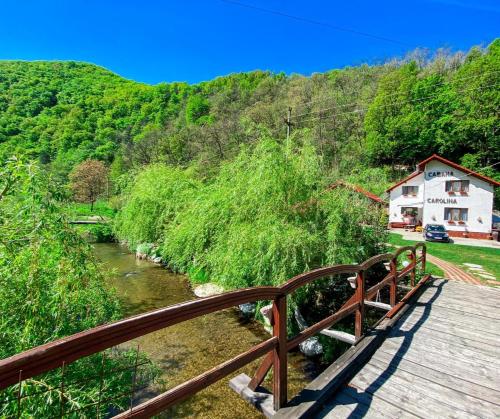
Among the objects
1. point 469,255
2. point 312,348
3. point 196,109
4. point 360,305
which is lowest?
point 312,348

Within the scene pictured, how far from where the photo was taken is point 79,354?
114cm

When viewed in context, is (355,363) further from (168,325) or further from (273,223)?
(273,223)

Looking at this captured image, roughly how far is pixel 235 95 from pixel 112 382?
41.9 m

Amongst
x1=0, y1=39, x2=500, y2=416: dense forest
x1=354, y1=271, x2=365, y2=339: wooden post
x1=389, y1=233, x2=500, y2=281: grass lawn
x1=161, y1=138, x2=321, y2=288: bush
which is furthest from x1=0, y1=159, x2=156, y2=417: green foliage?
x1=389, y1=233, x2=500, y2=281: grass lawn

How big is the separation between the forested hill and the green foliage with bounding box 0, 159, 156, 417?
13935 mm

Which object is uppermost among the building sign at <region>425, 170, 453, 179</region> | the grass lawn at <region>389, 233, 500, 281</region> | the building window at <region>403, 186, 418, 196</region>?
the building sign at <region>425, 170, 453, 179</region>

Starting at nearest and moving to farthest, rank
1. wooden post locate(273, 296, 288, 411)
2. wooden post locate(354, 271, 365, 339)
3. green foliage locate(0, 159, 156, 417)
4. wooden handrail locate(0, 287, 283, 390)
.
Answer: wooden handrail locate(0, 287, 283, 390), wooden post locate(273, 296, 288, 411), green foliage locate(0, 159, 156, 417), wooden post locate(354, 271, 365, 339)

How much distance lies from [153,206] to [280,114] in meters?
22.1

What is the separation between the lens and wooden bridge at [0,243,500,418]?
124cm

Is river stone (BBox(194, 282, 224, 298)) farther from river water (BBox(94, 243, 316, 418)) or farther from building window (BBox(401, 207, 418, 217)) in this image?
building window (BBox(401, 207, 418, 217))

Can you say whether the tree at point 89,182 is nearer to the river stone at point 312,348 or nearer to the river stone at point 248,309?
the river stone at point 248,309

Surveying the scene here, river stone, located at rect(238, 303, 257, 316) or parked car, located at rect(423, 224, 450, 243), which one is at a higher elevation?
parked car, located at rect(423, 224, 450, 243)

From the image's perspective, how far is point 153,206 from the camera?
11.6 meters

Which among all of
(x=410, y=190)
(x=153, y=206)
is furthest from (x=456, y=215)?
(x=153, y=206)
